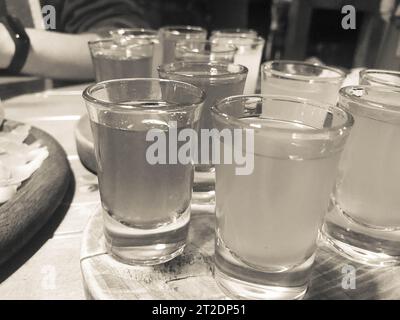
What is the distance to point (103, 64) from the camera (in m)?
0.79

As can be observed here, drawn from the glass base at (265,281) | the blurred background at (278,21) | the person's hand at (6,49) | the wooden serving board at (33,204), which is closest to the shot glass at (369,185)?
the glass base at (265,281)

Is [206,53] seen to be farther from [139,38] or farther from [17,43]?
[17,43]

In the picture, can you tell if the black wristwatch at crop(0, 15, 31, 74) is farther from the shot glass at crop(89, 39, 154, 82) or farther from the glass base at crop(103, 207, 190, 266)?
the glass base at crop(103, 207, 190, 266)

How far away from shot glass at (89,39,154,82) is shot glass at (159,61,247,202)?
206 millimetres

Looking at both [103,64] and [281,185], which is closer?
[281,185]

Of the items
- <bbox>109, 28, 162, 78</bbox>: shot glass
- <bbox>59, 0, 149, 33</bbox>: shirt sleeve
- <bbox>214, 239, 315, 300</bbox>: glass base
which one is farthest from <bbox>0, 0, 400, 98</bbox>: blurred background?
<bbox>214, 239, 315, 300</bbox>: glass base

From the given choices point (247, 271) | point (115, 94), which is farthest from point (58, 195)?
point (247, 271)

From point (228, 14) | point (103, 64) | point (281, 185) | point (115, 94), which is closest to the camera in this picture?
point (281, 185)

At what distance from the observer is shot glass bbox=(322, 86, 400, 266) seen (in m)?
0.49

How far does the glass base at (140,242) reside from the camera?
0.50 m

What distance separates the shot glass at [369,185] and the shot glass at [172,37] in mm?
405

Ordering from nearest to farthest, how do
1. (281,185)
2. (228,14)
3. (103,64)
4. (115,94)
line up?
1. (281,185)
2. (115,94)
3. (103,64)
4. (228,14)
